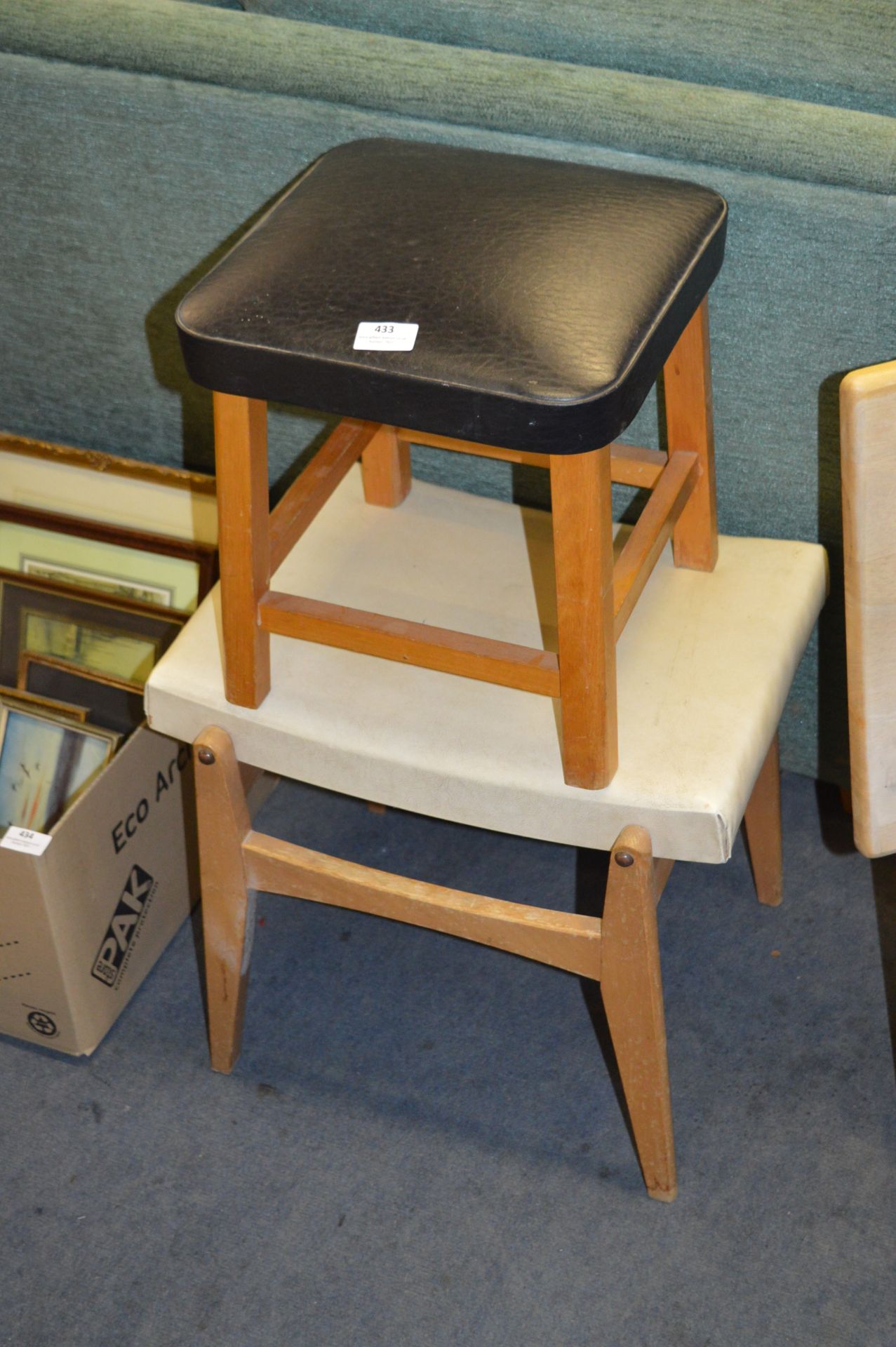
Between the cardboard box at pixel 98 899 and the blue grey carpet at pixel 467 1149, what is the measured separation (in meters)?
0.05

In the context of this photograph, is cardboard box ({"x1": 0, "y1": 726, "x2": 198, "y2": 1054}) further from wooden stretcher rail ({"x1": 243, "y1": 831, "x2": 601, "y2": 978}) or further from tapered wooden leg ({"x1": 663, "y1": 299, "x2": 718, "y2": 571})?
tapered wooden leg ({"x1": 663, "y1": 299, "x2": 718, "y2": 571})

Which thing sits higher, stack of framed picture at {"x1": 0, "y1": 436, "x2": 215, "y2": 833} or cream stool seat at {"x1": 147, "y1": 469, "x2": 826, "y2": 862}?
cream stool seat at {"x1": 147, "y1": 469, "x2": 826, "y2": 862}

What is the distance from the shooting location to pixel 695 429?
3.61ft

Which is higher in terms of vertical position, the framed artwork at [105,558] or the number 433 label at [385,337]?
the number 433 label at [385,337]

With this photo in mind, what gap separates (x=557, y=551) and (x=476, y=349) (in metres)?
0.15

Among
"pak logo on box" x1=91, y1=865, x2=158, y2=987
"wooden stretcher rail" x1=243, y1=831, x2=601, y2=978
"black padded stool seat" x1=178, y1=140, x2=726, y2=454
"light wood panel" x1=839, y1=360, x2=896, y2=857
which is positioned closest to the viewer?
"light wood panel" x1=839, y1=360, x2=896, y2=857

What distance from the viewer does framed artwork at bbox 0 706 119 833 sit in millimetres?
1359

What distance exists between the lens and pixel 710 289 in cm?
115

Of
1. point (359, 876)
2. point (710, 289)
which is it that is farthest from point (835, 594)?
point (359, 876)

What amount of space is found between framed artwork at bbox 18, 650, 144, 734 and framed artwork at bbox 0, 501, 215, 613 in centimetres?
10

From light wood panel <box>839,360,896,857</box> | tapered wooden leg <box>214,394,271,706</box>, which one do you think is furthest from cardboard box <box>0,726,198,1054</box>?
light wood panel <box>839,360,896,857</box>

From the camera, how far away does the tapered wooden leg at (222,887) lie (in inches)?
42.3

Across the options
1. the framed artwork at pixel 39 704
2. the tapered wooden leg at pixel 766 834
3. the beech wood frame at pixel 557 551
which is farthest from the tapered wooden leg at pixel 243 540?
the tapered wooden leg at pixel 766 834

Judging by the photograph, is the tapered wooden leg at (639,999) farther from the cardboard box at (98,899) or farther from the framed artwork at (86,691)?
the framed artwork at (86,691)
